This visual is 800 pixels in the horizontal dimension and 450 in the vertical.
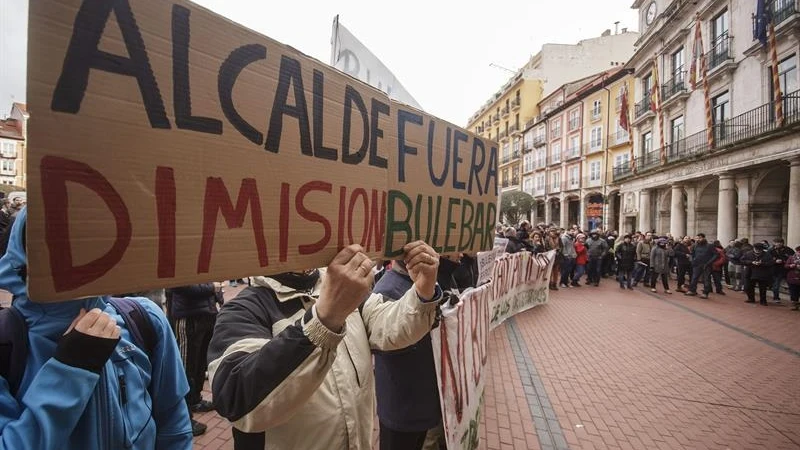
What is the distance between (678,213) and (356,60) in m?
22.0

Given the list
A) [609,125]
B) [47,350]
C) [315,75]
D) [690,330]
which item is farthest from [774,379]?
[609,125]

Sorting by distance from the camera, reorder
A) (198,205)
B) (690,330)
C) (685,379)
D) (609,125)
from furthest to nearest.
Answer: (609,125)
(690,330)
(685,379)
(198,205)

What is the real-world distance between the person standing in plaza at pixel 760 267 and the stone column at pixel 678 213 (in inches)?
388

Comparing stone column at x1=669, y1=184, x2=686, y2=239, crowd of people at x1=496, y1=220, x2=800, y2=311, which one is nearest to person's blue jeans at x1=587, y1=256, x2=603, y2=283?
crowd of people at x1=496, y1=220, x2=800, y2=311

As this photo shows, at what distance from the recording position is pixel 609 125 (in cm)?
3009

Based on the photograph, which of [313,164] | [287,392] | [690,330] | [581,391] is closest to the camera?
[287,392]

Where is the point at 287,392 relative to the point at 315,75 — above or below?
below

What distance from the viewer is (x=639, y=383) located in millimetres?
5000

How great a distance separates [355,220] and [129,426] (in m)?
1.07

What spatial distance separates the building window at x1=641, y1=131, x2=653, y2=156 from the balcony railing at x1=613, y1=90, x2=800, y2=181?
1.35 metres

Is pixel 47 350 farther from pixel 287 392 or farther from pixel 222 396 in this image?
pixel 287 392

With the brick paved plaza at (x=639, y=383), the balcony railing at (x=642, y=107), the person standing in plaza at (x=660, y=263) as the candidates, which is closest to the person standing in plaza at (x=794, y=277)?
the brick paved plaza at (x=639, y=383)

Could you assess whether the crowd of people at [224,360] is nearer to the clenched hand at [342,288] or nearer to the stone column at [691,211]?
the clenched hand at [342,288]

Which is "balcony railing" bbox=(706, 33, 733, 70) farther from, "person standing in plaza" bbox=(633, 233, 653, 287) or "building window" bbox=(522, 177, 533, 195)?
"building window" bbox=(522, 177, 533, 195)
